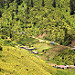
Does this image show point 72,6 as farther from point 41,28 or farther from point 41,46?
point 41,46

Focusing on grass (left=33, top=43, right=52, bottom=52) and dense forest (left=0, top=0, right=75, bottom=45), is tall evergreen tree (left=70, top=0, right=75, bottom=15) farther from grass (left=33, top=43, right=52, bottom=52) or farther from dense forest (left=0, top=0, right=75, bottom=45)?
grass (left=33, top=43, right=52, bottom=52)

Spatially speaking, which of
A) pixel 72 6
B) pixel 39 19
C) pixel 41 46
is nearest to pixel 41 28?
pixel 39 19

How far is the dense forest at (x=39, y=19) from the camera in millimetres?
103438

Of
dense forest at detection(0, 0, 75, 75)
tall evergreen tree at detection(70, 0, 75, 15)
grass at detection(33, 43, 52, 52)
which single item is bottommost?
grass at detection(33, 43, 52, 52)

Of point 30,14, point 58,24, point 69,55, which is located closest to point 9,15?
point 30,14

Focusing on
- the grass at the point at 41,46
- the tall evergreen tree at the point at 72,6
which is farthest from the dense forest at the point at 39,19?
the grass at the point at 41,46

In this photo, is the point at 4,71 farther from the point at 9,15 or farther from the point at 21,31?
the point at 9,15

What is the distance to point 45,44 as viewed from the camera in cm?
9550

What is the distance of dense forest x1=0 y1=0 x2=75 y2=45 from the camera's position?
103438 mm

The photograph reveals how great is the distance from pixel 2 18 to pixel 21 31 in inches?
1126

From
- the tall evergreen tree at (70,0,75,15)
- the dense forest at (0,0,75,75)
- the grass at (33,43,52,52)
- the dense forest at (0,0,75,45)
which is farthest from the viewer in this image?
the tall evergreen tree at (70,0,75,15)

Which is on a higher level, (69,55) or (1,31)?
(1,31)

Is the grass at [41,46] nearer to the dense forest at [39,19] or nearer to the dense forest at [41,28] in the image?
the dense forest at [41,28]

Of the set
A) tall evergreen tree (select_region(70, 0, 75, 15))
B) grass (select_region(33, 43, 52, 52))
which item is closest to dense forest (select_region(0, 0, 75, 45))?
tall evergreen tree (select_region(70, 0, 75, 15))
